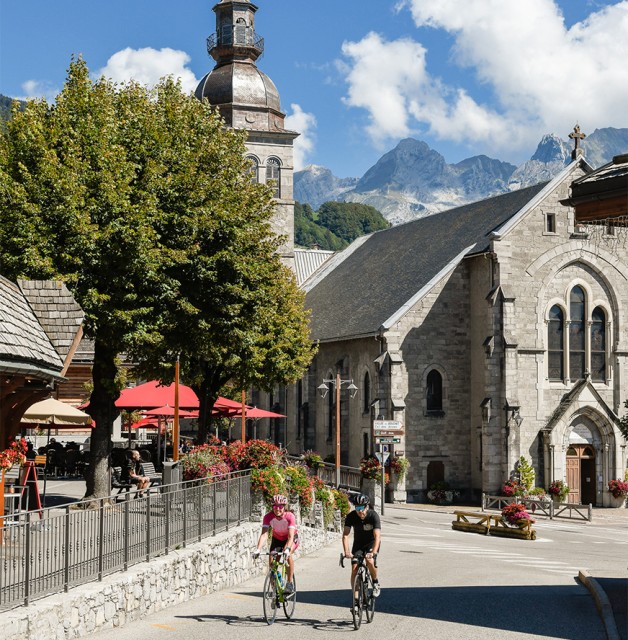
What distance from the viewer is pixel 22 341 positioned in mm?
15500

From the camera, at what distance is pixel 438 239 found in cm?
5700

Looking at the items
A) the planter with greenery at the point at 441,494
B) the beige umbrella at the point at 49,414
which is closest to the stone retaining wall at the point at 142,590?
the beige umbrella at the point at 49,414

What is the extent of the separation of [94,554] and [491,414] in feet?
115

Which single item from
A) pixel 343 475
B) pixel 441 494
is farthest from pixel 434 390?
pixel 343 475

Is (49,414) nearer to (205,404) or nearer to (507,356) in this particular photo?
(205,404)

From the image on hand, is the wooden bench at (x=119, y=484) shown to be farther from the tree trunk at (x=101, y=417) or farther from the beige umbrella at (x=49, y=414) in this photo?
the beige umbrella at (x=49, y=414)

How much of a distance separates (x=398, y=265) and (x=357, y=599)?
44951 millimetres

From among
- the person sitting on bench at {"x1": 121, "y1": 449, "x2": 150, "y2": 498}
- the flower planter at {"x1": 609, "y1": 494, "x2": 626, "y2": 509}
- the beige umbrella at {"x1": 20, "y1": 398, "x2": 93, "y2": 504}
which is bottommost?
the flower planter at {"x1": 609, "y1": 494, "x2": 626, "y2": 509}

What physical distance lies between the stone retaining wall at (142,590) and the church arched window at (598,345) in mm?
31544

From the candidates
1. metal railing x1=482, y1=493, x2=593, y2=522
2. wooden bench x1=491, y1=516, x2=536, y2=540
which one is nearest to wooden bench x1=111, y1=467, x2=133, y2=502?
Answer: wooden bench x1=491, y1=516, x2=536, y2=540

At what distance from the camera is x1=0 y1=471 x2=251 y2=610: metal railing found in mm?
12594

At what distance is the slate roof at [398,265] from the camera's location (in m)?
52.3

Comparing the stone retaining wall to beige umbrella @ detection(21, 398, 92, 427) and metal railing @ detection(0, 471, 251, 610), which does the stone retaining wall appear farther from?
beige umbrella @ detection(21, 398, 92, 427)

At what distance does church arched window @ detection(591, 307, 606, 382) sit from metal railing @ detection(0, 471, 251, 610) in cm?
3303
